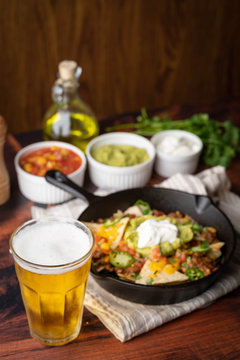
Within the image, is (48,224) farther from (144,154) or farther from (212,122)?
(212,122)

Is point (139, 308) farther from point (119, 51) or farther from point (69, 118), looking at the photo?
point (119, 51)

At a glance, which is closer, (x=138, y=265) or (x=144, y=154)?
(x=138, y=265)

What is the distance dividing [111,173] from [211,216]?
572 millimetres

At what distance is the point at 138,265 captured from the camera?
167cm

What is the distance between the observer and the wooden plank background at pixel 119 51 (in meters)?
4.04

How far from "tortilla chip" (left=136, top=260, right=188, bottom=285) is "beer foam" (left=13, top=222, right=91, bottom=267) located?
34 centimetres

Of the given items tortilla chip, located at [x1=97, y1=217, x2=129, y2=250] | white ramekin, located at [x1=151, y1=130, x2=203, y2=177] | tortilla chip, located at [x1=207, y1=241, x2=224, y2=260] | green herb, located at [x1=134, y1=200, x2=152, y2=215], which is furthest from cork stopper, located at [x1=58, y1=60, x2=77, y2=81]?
tortilla chip, located at [x1=207, y1=241, x2=224, y2=260]

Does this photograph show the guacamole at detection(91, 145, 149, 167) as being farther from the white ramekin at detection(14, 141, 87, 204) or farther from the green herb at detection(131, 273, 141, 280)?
the green herb at detection(131, 273, 141, 280)

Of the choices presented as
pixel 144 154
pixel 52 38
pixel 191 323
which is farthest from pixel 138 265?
pixel 52 38

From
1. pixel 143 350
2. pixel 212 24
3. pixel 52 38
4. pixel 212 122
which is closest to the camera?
pixel 143 350

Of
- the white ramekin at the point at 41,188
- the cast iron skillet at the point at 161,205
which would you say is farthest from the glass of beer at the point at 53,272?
the white ramekin at the point at 41,188

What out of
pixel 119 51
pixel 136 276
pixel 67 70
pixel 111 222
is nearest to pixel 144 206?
pixel 111 222

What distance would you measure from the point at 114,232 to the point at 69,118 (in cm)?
88

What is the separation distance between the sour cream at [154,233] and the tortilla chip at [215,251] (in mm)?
164
